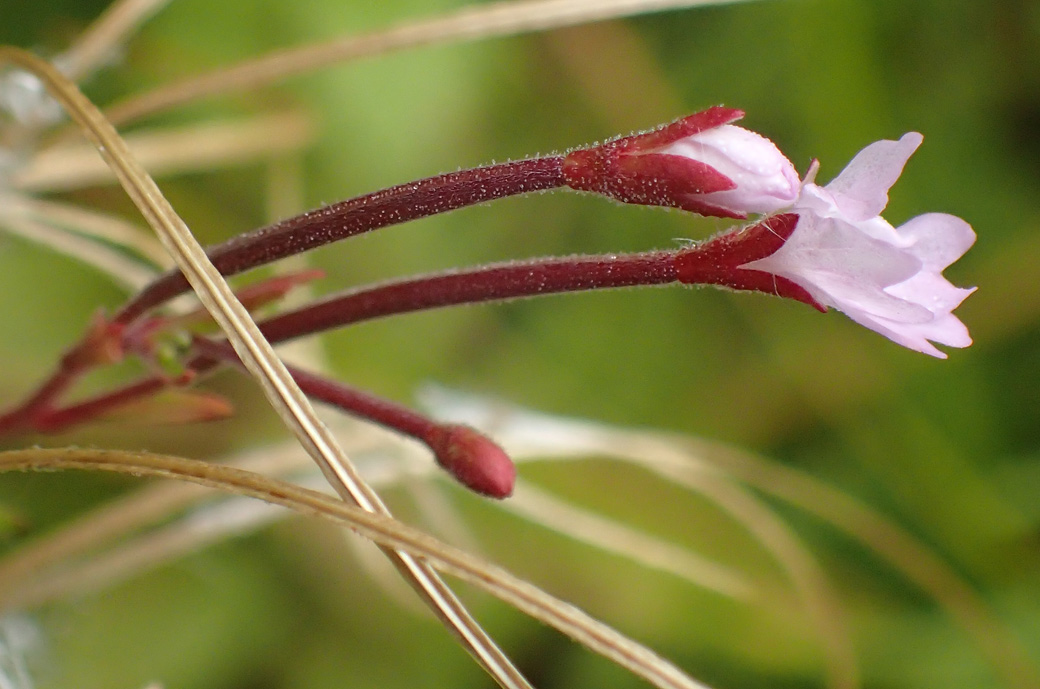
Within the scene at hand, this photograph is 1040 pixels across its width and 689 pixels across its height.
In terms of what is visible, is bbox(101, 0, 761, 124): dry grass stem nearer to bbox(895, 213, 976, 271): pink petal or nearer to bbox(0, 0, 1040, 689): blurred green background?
bbox(0, 0, 1040, 689): blurred green background

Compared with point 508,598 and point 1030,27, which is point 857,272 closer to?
point 508,598

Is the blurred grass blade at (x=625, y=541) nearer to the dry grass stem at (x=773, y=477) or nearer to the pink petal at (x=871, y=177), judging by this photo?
the dry grass stem at (x=773, y=477)

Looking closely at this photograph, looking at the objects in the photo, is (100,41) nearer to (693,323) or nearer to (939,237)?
(939,237)

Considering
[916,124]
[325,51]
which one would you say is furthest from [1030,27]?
[325,51]

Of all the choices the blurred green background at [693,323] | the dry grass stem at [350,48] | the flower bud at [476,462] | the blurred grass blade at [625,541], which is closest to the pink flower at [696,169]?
the flower bud at [476,462]

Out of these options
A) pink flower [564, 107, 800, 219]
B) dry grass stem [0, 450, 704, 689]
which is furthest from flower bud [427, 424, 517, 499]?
pink flower [564, 107, 800, 219]

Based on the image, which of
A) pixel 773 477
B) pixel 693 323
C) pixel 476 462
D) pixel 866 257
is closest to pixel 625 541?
pixel 773 477
